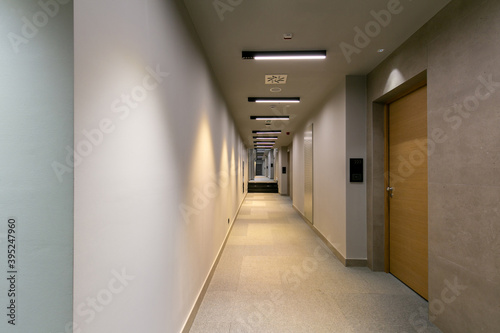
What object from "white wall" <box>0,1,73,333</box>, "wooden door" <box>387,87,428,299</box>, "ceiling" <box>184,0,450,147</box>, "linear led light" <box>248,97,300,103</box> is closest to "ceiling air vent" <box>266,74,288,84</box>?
"ceiling" <box>184,0,450,147</box>

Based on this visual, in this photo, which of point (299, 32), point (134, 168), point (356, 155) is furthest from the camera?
point (356, 155)

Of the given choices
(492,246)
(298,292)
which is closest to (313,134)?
(298,292)

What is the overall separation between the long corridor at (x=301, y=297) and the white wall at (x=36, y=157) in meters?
1.72

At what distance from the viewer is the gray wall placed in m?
1.74

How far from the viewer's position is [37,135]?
Answer: 2.62 ft

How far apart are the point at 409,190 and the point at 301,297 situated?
185 cm

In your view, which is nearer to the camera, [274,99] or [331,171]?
[331,171]

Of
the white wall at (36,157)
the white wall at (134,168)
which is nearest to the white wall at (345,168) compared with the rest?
the white wall at (134,168)

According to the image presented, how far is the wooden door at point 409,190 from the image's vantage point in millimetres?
Result: 2785

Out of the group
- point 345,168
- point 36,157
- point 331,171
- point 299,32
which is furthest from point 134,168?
point 331,171

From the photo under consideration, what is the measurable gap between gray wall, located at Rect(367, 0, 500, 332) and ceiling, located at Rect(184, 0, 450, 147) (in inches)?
12.9

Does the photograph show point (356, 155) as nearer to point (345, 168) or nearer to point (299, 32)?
point (345, 168)

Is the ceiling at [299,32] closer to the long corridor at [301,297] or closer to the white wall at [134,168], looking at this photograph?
the white wall at [134,168]

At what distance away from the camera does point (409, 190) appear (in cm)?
303
